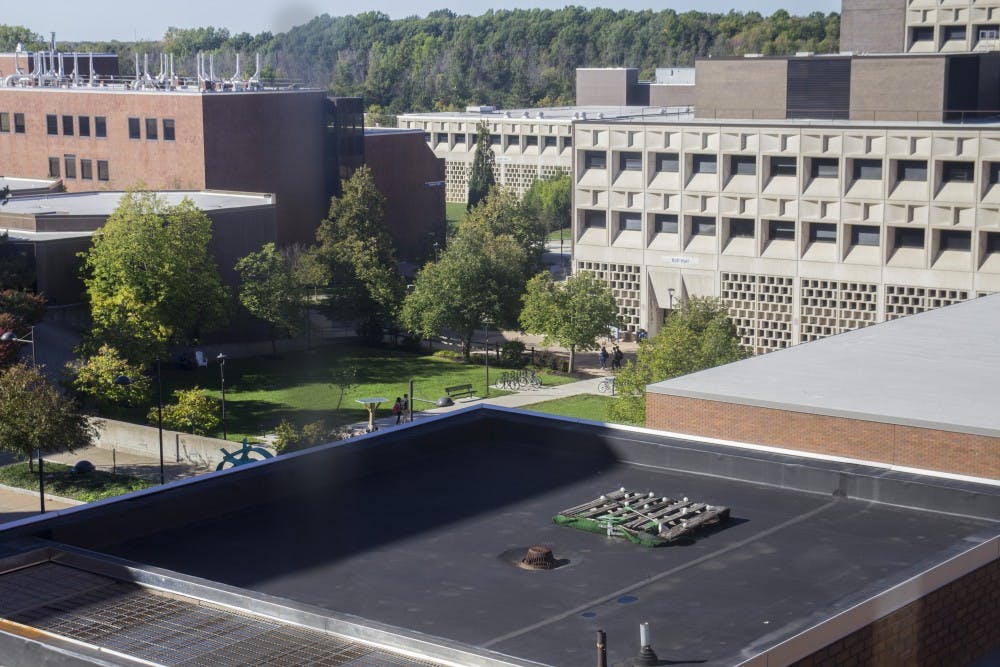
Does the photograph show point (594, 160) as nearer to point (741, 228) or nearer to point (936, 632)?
point (741, 228)

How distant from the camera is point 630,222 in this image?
62812 mm

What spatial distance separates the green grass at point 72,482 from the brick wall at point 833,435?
17411 mm

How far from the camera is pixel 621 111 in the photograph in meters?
102

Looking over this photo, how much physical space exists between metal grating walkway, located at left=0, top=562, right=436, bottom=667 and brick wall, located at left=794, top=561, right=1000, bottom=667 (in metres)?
4.81

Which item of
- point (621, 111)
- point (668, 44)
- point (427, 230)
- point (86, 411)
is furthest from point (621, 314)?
point (668, 44)

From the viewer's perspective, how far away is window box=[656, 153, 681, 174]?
6044 cm

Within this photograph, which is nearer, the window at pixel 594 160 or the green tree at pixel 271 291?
the green tree at pixel 271 291

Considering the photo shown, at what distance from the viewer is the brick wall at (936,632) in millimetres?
14891

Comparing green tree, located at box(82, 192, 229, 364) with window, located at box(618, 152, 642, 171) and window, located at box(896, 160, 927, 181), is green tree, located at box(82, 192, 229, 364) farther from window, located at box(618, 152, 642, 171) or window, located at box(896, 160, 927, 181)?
window, located at box(896, 160, 927, 181)

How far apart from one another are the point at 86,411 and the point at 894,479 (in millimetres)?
33872

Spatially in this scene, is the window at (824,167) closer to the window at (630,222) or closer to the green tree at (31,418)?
the window at (630,222)

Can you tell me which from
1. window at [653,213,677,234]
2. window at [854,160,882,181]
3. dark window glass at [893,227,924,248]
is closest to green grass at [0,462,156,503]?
window at [653,213,677,234]

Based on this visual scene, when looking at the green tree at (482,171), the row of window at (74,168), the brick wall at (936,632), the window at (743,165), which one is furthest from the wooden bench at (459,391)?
the green tree at (482,171)

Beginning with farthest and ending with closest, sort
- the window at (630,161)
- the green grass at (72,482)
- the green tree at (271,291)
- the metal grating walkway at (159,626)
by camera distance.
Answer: the window at (630,161)
the green tree at (271,291)
the green grass at (72,482)
the metal grating walkway at (159,626)
